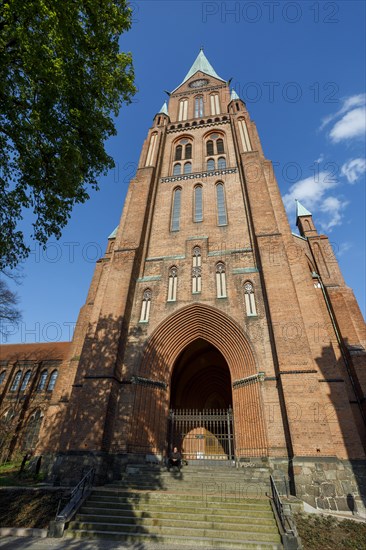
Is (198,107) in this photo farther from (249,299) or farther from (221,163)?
(249,299)

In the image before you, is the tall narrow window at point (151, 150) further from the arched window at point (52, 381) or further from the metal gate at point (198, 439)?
the arched window at point (52, 381)

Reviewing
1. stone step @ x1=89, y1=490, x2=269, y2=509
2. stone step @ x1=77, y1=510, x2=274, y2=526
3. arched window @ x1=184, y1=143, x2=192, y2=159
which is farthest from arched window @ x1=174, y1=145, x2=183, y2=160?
stone step @ x1=77, y1=510, x2=274, y2=526

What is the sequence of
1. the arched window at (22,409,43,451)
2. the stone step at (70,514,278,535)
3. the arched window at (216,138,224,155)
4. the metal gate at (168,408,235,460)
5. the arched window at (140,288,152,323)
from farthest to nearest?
the arched window at (22,409,43,451)
the arched window at (216,138,224,155)
the metal gate at (168,408,235,460)
the arched window at (140,288,152,323)
the stone step at (70,514,278,535)

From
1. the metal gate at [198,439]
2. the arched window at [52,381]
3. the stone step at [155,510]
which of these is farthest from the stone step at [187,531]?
the arched window at [52,381]

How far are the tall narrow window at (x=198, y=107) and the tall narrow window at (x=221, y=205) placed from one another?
11.0 m

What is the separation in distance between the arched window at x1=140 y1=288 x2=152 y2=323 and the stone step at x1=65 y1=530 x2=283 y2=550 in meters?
7.93

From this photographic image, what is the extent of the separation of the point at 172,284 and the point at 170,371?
4.09 metres

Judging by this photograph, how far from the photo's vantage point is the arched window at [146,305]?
13836 mm

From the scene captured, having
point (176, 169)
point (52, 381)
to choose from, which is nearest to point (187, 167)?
point (176, 169)

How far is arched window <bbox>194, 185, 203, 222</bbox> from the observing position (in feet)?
57.8

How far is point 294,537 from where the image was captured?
236 inches

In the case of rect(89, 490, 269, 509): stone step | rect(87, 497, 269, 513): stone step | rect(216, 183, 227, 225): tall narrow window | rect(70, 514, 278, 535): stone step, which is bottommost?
rect(70, 514, 278, 535): stone step

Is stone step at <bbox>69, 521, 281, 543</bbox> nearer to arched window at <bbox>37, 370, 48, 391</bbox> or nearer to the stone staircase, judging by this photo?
the stone staircase

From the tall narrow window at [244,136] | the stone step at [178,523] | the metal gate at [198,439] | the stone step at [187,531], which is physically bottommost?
the stone step at [187,531]
